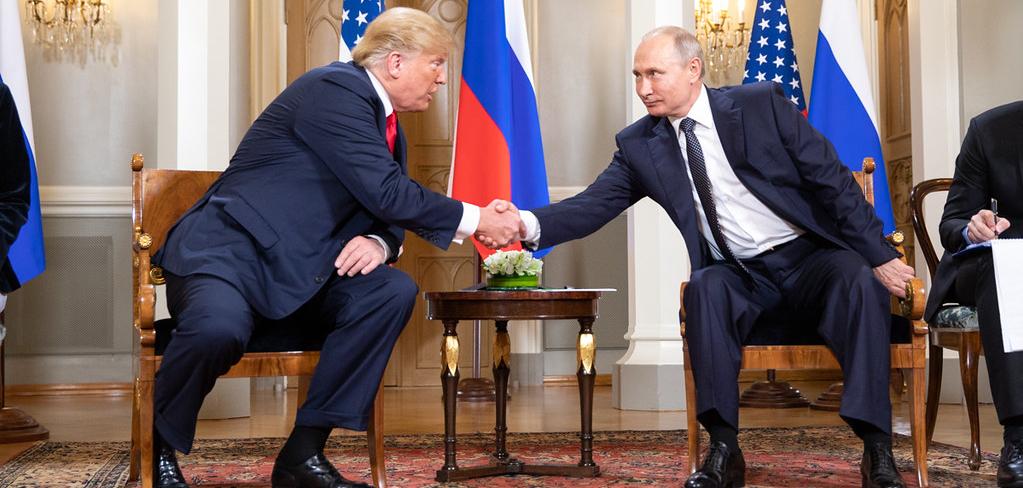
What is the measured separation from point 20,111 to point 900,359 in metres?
3.54

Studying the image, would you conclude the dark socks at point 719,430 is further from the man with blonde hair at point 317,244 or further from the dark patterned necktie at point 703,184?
the man with blonde hair at point 317,244

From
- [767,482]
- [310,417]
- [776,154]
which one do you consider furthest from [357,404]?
[776,154]

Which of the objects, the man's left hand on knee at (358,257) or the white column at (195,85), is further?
the white column at (195,85)

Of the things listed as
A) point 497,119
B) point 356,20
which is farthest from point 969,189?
point 356,20

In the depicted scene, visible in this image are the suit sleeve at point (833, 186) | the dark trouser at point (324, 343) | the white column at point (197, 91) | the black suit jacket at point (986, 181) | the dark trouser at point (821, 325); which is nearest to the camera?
the dark trouser at point (324, 343)

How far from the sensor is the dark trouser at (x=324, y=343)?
8.11 feet

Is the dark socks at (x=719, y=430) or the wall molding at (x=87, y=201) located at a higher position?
the wall molding at (x=87, y=201)

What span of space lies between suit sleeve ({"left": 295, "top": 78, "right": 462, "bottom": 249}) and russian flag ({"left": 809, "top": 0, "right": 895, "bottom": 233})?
298 centimetres

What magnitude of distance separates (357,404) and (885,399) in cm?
130

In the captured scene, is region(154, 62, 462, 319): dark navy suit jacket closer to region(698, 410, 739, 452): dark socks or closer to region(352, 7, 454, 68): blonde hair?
region(352, 7, 454, 68): blonde hair

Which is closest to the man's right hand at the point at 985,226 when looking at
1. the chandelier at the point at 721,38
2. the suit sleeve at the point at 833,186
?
the suit sleeve at the point at 833,186

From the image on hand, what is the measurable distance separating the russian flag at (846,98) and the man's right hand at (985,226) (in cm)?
183

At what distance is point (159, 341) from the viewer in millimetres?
2611

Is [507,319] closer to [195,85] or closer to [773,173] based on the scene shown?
[773,173]
